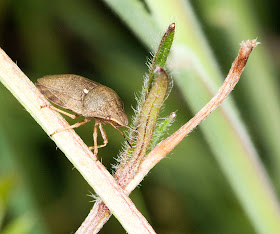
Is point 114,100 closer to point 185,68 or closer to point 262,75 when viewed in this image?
point 185,68

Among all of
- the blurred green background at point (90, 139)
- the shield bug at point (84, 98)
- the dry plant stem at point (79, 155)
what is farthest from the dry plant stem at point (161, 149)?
the blurred green background at point (90, 139)

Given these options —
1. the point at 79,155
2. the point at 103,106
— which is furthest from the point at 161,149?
the point at 103,106

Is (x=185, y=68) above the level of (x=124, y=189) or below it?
above

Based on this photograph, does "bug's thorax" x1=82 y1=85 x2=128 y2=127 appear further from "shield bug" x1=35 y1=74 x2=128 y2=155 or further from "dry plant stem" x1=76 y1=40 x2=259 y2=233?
"dry plant stem" x1=76 y1=40 x2=259 y2=233

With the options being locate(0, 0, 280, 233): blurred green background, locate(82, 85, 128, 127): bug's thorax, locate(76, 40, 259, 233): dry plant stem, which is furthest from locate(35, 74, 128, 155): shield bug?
locate(76, 40, 259, 233): dry plant stem

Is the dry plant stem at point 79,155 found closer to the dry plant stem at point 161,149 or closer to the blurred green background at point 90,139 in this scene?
the dry plant stem at point 161,149

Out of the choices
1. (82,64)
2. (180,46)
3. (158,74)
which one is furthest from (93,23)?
(158,74)

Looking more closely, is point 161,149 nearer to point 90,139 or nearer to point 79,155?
point 79,155
